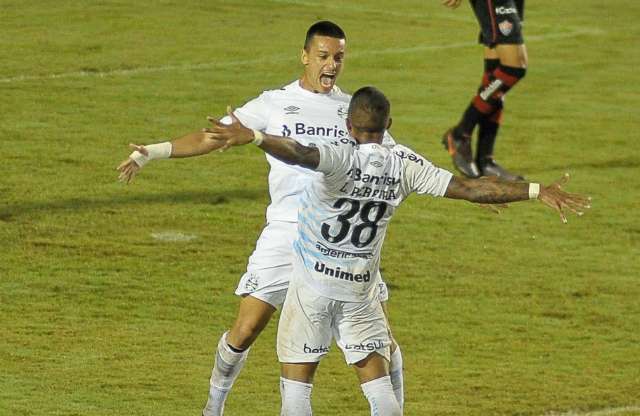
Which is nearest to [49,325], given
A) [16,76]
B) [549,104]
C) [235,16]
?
[16,76]

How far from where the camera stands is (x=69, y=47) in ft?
69.2

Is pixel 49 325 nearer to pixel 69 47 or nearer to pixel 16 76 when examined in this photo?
pixel 16 76

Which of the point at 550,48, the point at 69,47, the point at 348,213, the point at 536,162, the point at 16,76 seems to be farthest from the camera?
the point at 550,48

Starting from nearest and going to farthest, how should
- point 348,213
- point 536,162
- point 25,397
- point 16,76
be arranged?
point 348,213 < point 25,397 < point 536,162 < point 16,76

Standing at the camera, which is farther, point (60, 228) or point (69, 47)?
point (69, 47)

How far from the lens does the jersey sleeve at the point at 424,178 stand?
774 cm

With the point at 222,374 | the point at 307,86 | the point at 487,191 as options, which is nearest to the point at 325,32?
the point at 307,86

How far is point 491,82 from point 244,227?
2.94 metres

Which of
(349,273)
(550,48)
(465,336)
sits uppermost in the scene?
(349,273)

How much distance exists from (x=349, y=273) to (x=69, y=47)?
45.8ft

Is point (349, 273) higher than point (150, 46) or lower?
higher

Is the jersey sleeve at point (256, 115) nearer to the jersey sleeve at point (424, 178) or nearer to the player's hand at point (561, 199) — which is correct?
the jersey sleeve at point (424, 178)

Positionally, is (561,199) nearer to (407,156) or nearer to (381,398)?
(407,156)

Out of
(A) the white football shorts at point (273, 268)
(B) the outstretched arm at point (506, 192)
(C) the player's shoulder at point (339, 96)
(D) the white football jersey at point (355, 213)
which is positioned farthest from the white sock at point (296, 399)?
(C) the player's shoulder at point (339, 96)
